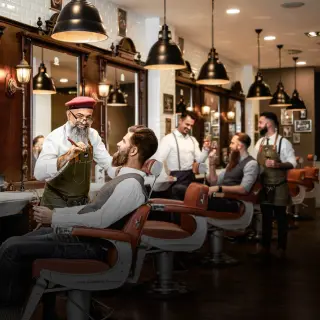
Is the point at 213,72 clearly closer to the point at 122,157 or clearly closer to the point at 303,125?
the point at 122,157

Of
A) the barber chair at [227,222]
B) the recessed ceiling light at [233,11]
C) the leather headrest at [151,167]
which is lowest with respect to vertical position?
the barber chair at [227,222]

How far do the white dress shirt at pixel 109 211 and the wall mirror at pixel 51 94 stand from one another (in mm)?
2899

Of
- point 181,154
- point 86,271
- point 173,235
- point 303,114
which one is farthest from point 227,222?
point 303,114

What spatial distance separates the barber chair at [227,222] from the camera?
577 centimetres

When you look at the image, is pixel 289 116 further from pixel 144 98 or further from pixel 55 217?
pixel 55 217

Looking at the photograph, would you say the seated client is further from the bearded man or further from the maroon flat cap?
the bearded man

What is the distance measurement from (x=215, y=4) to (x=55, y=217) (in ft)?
16.4

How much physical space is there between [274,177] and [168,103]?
2431mm

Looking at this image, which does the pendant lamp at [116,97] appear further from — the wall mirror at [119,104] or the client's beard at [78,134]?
the client's beard at [78,134]

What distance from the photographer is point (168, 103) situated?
340 inches

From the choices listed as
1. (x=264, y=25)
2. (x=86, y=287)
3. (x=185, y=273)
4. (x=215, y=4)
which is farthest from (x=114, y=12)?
(x=86, y=287)

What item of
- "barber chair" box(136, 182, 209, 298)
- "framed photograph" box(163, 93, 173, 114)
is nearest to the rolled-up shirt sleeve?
"barber chair" box(136, 182, 209, 298)

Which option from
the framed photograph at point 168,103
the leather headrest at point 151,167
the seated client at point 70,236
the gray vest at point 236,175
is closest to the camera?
the seated client at point 70,236

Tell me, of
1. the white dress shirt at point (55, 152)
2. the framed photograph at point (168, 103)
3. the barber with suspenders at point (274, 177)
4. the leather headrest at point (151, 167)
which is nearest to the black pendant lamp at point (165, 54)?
the barber with suspenders at point (274, 177)
